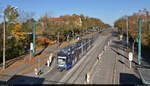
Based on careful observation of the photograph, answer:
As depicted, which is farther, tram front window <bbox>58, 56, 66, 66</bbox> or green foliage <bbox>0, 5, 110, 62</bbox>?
green foliage <bbox>0, 5, 110, 62</bbox>

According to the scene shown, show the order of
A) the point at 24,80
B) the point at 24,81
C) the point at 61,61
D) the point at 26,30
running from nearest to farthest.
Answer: the point at 24,81
the point at 24,80
the point at 61,61
the point at 26,30

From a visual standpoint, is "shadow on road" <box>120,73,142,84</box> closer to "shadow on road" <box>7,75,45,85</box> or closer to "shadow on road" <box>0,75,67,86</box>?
"shadow on road" <box>0,75,67,86</box>

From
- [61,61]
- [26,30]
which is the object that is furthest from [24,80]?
[26,30]

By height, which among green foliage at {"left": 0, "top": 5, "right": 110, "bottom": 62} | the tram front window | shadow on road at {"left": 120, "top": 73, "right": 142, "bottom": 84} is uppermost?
green foliage at {"left": 0, "top": 5, "right": 110, "bottom": 62}

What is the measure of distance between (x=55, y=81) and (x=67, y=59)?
4.01m

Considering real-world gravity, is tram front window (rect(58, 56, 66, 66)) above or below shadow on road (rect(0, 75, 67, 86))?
above

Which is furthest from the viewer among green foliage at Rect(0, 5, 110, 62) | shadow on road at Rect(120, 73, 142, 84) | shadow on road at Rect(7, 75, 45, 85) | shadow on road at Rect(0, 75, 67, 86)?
green foliage at Rect(0, 5, 110, 62)

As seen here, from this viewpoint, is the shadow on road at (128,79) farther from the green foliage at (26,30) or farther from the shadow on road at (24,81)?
the green foliage at (26,30)

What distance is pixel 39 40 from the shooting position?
4362cm

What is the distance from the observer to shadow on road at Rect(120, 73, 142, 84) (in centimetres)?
1717

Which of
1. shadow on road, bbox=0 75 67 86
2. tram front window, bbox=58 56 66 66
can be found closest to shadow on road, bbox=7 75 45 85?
shadow on road, bbox=0 75 67 86

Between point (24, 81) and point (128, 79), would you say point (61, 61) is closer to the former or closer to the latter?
point (24, 81)

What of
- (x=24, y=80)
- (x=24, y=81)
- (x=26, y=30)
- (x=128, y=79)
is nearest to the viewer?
(x=24, y=81)

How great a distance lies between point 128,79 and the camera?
18.1 metres
